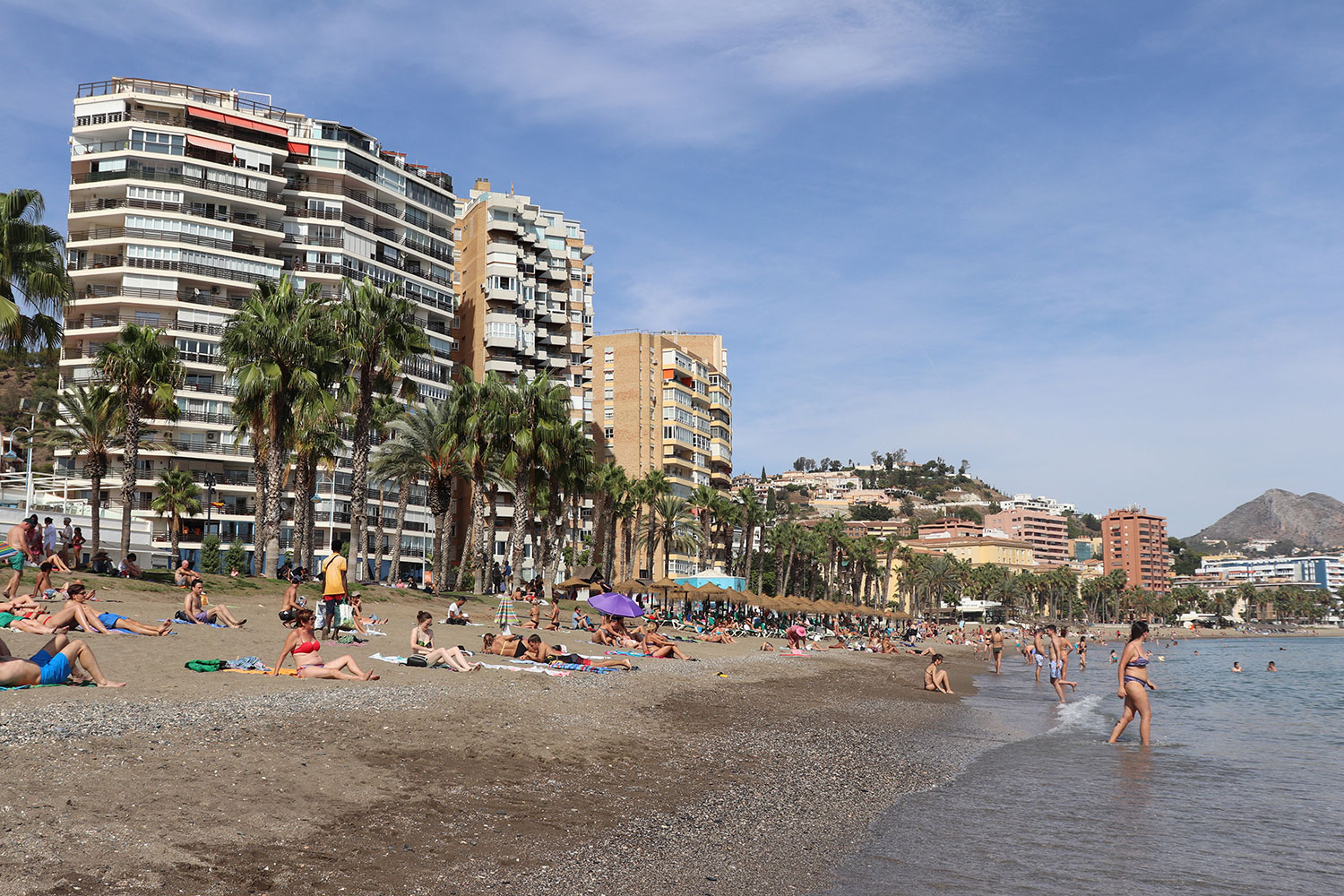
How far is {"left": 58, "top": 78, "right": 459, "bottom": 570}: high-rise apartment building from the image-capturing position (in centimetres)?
6619

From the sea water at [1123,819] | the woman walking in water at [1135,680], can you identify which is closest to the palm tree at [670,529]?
the sea water at [1123,819]

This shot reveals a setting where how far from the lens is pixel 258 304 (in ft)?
108

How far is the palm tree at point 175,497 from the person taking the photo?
6047cm

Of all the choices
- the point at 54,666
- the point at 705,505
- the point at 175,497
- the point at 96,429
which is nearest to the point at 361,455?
the point at 96,429

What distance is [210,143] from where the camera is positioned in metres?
69.1

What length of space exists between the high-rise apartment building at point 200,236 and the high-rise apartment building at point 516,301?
11.4 m

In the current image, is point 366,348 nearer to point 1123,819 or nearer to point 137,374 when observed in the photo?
point 137,374

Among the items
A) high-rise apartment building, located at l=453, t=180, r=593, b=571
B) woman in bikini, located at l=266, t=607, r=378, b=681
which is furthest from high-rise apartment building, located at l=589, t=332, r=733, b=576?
woman in bikini, located at l=266, t=607, r=378, b=681

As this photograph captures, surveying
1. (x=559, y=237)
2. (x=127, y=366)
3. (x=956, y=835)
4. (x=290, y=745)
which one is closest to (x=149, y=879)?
(x=290, y=745)

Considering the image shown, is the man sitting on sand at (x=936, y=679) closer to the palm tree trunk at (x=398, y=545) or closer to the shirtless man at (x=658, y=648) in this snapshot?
the shirtless man at (x=658, y=648)

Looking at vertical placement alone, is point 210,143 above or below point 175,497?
above

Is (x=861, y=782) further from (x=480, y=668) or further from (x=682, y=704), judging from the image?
(x=480, y=668)

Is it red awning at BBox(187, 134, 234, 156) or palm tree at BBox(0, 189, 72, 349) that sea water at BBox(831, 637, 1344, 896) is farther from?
red awning at BBox(187, 134, 234, 156)

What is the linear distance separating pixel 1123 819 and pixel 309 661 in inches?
444
